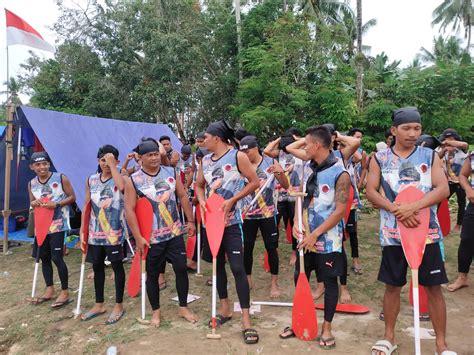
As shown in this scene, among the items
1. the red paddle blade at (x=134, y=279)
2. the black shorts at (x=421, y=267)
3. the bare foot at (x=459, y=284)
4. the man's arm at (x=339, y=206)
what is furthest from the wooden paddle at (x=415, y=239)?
the red paddle blade at (x=134, y=279)

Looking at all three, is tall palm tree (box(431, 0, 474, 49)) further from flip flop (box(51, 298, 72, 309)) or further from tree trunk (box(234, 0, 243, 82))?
flip flop (box(51, 298, 72, 309))

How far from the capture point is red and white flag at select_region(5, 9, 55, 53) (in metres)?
6.35

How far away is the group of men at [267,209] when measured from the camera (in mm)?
2848

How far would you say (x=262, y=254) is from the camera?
20.1 ft

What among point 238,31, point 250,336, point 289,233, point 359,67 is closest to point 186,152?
point 289,233

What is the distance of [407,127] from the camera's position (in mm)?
2814

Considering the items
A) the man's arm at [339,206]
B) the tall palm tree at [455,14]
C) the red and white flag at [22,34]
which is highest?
the tall palm tree at [455,14]

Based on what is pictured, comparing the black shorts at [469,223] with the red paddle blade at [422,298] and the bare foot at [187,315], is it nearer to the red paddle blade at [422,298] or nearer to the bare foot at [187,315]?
the red paddle blade at [422,298]

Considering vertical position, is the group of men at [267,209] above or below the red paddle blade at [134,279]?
above

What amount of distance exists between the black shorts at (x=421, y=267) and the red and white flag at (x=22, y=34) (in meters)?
6.59

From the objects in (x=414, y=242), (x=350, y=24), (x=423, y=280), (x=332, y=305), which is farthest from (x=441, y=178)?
(x=350, y=24)

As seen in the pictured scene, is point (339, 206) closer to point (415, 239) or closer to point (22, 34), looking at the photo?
point (415, 239)

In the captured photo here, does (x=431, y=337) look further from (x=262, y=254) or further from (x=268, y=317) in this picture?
(x=262, y=254)

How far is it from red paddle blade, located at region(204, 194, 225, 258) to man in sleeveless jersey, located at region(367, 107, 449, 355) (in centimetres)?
137
